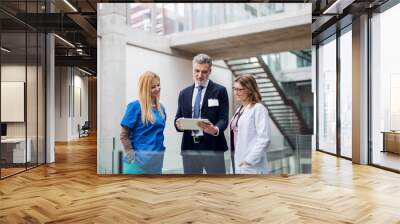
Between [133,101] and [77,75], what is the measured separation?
40.8 ft

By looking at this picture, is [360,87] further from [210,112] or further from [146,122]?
[146,122]

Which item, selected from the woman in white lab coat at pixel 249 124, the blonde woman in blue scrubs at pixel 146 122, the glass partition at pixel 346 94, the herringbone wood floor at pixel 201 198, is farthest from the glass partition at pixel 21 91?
the glass partition at pixel 346 94

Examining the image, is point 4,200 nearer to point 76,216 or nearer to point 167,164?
point 76,216

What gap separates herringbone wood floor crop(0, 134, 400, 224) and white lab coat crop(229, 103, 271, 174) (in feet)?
1.23

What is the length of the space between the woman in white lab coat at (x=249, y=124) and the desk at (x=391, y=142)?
8.37 feet

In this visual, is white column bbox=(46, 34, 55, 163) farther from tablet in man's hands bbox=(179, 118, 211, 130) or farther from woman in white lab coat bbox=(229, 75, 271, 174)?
woman in white lab coat bbox=(229, 75, 271, 174)

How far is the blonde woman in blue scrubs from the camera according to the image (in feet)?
19.9

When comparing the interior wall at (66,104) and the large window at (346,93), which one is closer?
the large window at (346,93)

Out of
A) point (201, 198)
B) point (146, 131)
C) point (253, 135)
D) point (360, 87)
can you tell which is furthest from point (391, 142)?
point (146, 131)

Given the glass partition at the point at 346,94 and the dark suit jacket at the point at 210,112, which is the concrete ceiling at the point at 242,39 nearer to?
the dark suit jacket at the point at 210,112

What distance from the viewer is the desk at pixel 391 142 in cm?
686

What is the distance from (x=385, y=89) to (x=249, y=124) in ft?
10.0

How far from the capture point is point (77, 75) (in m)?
17.5

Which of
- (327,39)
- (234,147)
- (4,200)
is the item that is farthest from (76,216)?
(327,39)
